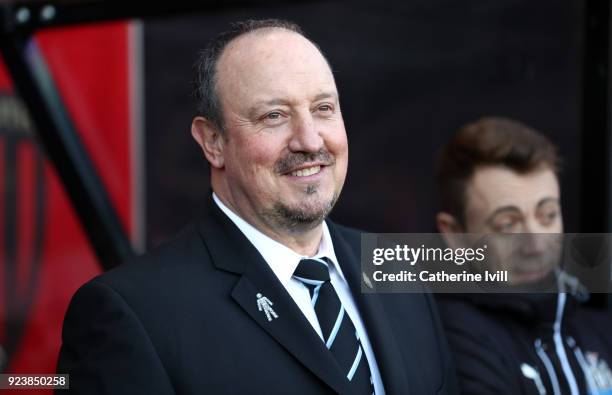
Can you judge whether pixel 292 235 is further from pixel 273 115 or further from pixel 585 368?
pixel 585 368

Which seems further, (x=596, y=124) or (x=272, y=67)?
(x=596, y=124)

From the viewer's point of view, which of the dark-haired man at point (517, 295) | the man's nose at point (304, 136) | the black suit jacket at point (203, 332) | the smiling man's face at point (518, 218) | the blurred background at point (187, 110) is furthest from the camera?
the blurred background at point (187, 110)

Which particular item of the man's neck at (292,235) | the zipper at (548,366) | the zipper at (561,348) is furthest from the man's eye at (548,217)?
the man's neck at (292,235)

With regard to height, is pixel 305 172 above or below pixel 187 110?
below

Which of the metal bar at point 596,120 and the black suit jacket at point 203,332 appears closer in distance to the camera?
the black suit jacket at point 203,332

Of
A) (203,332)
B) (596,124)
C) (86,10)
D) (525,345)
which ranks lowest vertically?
(203,332)

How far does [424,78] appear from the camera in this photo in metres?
2.60

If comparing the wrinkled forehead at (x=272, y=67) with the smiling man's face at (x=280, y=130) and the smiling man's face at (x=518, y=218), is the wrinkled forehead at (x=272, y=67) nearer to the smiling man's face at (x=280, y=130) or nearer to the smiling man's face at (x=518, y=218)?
the smiling man's face at (x=280, y=130)

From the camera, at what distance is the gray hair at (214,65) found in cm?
142

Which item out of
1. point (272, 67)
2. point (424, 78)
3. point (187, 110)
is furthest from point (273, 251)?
point (187, 110)

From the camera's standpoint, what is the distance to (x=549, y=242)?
1784mm

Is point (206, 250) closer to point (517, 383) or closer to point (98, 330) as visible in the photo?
point (98, 330)

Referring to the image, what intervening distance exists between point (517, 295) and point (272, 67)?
0.73m

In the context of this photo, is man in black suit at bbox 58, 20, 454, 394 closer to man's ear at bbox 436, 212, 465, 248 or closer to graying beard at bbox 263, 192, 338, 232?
graying beard at bbox 263, 192, 338, 232
